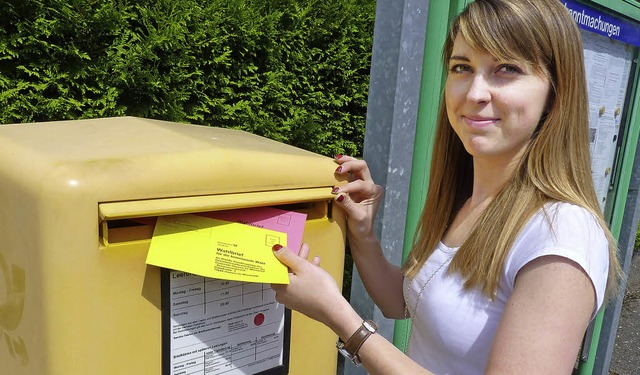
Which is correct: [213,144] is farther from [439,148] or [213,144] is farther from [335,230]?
[439,148]

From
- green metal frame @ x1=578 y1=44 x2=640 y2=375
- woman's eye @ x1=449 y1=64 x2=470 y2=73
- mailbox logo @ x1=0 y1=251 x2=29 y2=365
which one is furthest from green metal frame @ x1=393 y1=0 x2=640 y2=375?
green metal frame @ x1=578 y1=44 x2=640 y2=375

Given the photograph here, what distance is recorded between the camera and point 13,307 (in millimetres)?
992

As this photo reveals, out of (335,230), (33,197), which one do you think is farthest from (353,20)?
(33,197)

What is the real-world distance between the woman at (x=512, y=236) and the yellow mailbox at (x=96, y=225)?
0.74ft

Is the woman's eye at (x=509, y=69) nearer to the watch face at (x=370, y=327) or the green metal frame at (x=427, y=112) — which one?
the green metal frame at (x=427, y=112)

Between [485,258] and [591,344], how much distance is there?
2.43 meters

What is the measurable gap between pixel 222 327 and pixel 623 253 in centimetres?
303

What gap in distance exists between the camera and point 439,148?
1.47 metres

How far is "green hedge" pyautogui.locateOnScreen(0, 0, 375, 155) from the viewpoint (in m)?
2.09

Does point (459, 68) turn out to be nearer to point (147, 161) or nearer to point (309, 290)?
point (309, 290)

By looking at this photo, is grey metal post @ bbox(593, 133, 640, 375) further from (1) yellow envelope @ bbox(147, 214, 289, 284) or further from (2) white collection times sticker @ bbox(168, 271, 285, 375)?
(1) yellow envelope @ bbox(147, 214, 289, 284)

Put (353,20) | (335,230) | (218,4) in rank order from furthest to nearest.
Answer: (353,20) < (218,4) < (335,230)

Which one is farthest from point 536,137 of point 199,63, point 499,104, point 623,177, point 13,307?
point 623,177

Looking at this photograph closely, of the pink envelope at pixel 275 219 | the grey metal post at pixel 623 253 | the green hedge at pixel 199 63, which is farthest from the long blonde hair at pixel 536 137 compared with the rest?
the grey metal post at pixel 623 253
